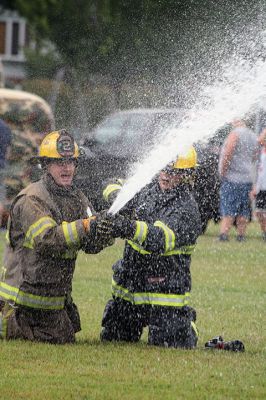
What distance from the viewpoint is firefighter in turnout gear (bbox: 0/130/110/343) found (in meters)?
7.90

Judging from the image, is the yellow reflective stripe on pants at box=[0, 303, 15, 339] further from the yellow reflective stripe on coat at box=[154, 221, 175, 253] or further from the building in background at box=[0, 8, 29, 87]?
the building in background at box=[0, 8, 29, 87]

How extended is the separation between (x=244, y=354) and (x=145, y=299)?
0.77 m

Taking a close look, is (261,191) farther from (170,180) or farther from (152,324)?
(152,324)

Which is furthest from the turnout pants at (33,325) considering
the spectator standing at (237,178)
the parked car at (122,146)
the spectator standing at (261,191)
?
the spectator standing at (237,178)

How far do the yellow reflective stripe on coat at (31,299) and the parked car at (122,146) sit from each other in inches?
277

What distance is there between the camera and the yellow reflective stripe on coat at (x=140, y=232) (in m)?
7.61

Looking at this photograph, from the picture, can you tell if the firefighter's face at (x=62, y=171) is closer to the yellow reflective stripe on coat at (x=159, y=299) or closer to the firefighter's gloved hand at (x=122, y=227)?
the firefighter's gloved hand at (x=122, y=227)

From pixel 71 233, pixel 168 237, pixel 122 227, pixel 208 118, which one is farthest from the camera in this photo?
pixel 208 118

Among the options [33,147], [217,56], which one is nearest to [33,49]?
[217,56]

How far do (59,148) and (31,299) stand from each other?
103 centimetres

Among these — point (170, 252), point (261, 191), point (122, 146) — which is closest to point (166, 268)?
point (170, 252)

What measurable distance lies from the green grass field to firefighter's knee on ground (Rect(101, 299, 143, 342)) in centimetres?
12

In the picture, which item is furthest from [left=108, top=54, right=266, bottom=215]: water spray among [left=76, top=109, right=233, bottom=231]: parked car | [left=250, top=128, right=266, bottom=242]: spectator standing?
[left=76, top=109, right=233, bottom=231]: parked car

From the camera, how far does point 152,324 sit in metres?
8.09
